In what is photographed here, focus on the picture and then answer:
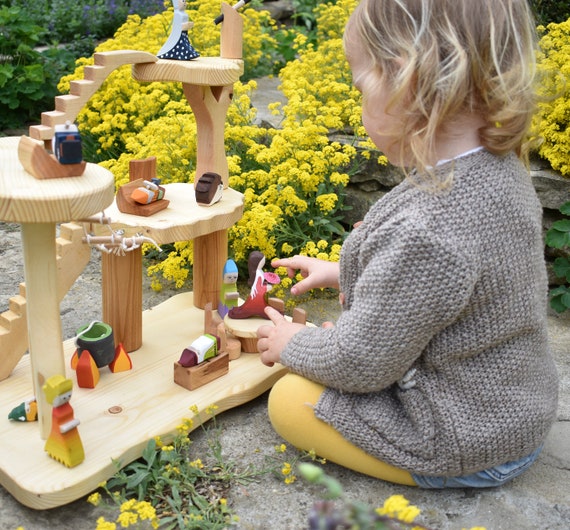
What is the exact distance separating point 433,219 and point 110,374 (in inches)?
41.7

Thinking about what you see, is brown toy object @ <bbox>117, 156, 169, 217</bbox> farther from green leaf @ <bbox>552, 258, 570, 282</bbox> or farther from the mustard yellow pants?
green leaf @ <bbox>552, 258, 570, 282</bbox>

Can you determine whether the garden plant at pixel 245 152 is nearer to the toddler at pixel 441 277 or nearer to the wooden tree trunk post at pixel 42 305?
the toddler at pixel 441 277

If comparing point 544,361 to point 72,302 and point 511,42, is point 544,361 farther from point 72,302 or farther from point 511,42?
point 72,302

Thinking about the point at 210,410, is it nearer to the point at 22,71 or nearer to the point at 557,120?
the point at 557,120

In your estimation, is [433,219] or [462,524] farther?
[462,524]

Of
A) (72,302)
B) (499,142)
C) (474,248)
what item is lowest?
(72,302)

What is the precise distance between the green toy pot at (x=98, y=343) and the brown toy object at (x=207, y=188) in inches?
18.3

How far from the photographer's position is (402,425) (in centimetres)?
176

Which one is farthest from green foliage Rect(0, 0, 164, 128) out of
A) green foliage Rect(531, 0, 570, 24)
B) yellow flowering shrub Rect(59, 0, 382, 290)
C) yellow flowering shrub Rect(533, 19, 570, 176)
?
yellow flowering shrub Rect(533, 19, 570, 176)

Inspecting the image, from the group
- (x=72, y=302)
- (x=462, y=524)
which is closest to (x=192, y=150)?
(x=72, y=302)

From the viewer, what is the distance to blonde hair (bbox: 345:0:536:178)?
1.51m

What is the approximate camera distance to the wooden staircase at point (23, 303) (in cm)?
205

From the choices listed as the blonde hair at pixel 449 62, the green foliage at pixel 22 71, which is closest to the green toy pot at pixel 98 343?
the blonde hair at pixel 449 62

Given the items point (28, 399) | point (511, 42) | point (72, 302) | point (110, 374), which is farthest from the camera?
point (72, 302)
